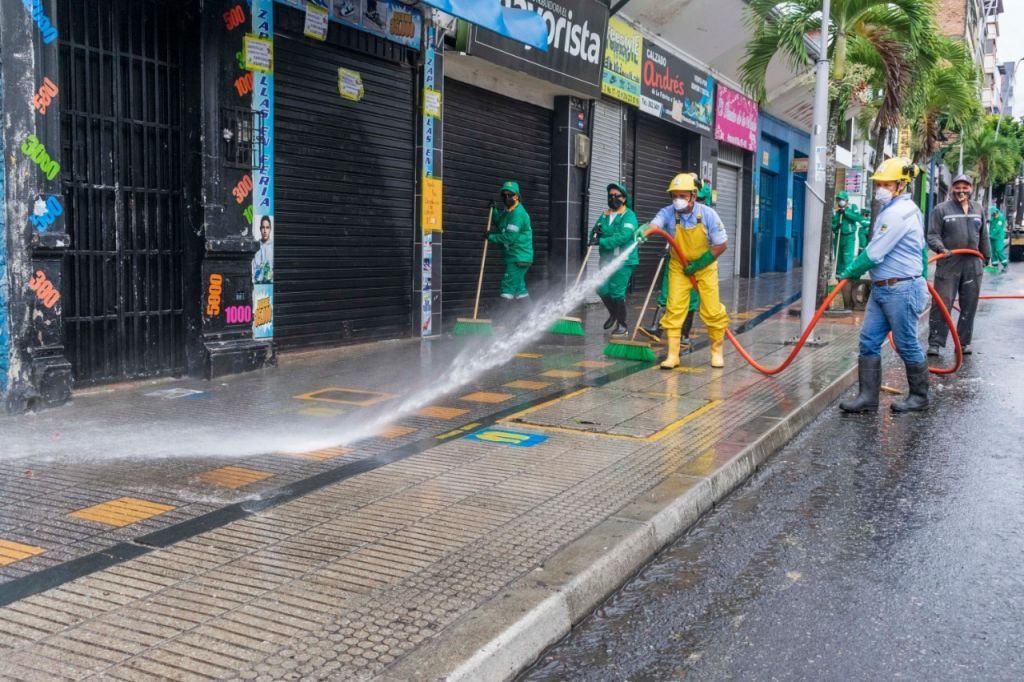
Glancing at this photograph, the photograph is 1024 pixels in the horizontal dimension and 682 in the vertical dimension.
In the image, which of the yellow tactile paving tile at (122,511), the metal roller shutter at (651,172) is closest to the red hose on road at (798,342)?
the yellow tactile paving tile at (122,511)

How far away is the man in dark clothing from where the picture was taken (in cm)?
1066

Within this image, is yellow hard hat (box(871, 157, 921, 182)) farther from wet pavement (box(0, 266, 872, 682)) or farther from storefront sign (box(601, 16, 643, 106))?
storefront sign (box(601, 16, 643, 106))

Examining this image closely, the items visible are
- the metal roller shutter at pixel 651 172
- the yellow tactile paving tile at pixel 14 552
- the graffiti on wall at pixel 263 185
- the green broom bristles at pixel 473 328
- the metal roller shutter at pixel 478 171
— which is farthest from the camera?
the metal roller shutter at pixel 651 172

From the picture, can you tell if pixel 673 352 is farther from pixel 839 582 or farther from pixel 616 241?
pixel 839 582

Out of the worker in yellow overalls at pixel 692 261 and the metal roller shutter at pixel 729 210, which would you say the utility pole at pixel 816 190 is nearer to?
the worker in yellow overalls at pixel 692 261

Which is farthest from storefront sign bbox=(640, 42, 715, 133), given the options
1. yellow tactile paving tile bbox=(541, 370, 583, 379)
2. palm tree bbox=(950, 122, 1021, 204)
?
palm tree bbox=(950, 122, 1021, 204)

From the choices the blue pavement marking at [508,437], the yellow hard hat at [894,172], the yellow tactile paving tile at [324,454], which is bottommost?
the yellow tactile paving tile at [324,454]

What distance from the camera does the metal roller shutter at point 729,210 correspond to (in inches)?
941

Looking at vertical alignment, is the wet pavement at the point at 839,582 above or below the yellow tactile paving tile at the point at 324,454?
below

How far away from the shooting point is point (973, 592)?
13.2 ft

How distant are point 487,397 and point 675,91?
13.2 meters

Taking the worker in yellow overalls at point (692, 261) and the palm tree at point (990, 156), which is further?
the palm tree at point (990, 156)

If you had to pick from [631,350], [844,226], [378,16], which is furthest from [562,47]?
[844,226]

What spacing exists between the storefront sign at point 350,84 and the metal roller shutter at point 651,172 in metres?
8.67
